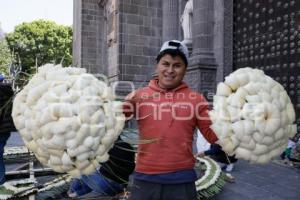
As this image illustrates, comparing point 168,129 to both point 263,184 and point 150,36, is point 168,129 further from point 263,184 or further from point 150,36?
point 150,36

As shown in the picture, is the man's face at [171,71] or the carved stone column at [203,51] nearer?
the man's face at [171,71]

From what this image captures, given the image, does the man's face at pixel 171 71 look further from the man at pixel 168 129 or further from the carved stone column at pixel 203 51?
the carved stone column at pixel 203 51

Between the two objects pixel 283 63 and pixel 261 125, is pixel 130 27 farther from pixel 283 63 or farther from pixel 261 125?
pixel 261 125

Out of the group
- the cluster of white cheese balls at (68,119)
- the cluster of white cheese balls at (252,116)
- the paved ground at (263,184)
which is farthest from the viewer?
the paved ground at (263,184)

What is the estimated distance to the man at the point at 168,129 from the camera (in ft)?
6.91

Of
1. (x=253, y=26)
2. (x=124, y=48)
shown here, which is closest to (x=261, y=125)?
Result: (x=253, y=26)

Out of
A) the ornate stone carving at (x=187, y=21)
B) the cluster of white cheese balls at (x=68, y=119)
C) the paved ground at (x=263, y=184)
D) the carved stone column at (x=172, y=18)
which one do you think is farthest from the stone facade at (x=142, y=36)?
the cluster of white cheese balls at (x=68, y=119)

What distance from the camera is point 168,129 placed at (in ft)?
6.89

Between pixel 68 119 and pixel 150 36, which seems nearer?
pixel 68 119

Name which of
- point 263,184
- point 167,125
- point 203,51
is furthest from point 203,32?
point 167,125

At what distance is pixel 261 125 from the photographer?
1.57 meters

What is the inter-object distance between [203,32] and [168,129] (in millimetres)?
7905

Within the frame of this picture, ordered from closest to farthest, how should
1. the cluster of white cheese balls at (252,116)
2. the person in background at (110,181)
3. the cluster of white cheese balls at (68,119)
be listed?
1. the cluster of white cheese balls at (68,119)
2. the cluster of white cheese balls at (252,116)
3. the person in background at (110,181)

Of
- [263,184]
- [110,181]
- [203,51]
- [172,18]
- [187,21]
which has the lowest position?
[263,184]
